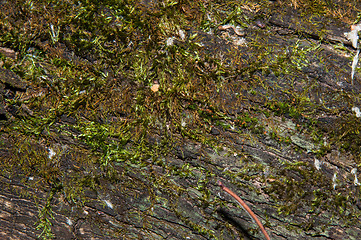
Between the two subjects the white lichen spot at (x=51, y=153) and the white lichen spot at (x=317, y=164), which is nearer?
the white lichen spot at (x=317, y=164)

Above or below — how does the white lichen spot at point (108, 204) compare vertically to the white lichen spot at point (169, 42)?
below

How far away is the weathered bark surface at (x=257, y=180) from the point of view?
1881mm

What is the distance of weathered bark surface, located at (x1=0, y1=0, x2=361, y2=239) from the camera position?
1881 millimetres

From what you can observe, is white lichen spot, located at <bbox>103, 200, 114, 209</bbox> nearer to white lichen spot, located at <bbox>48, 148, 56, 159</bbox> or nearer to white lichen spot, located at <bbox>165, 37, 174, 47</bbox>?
white lichen spot, located at <bbox>48, 148, 56, 159</bbox>

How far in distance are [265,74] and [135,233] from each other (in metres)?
1.68

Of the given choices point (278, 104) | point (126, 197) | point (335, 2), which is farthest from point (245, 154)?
point (335, 2)

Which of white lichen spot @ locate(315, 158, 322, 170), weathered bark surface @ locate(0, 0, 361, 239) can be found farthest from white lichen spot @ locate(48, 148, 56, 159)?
white lichen spot @ locate(315, 158, 322, 170)

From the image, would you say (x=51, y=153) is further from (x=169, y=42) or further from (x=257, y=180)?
(x=257, y=180)

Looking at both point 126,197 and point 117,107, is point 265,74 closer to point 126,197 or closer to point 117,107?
point 117,107

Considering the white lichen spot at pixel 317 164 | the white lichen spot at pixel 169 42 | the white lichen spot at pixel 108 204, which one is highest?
the white lichen spot at pixel 169 42

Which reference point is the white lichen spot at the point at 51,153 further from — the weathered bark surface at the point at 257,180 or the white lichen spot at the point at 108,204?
the white lichen spot at the point at 108,204

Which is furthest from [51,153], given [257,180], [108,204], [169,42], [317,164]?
[317,164]

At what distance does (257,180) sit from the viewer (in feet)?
6.24

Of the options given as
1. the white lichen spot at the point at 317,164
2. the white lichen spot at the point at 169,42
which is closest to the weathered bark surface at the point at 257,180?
the white lichen spot at the point at 317,164
